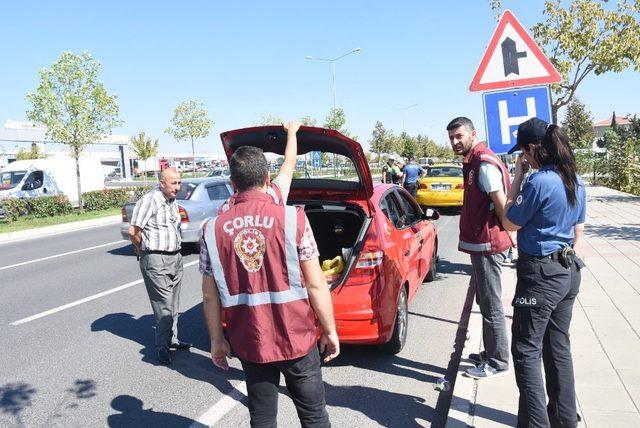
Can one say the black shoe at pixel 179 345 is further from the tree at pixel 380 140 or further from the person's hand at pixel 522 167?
the tree at pixel 380 140

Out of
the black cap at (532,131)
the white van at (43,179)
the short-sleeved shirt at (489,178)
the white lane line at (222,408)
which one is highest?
the white van at (43,179)

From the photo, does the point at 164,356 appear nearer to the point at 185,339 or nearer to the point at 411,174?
the point at 185,339

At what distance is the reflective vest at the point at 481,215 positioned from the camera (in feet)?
12.7

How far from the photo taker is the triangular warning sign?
13.7 feet

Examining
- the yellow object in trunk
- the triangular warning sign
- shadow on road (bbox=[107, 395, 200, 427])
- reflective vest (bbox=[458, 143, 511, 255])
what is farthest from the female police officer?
shadow on road (bbox=[107, 395, 200, 427])

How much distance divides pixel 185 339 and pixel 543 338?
3780 mm

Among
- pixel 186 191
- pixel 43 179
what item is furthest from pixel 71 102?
pixel 186 191

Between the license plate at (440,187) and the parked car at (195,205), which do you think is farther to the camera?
the license plate at (440,187)

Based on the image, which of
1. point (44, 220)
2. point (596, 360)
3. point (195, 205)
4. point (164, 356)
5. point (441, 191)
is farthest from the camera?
point (44, 220)

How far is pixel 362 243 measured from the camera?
4363 mm

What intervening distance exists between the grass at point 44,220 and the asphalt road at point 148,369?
403 inches

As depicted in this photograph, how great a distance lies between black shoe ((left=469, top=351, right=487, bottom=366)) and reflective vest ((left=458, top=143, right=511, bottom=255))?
3.08 ft

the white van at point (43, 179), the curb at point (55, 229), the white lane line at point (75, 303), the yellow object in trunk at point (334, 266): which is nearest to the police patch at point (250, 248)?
the yellow object in trunk at point (334, 266)

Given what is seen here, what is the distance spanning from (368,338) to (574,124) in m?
53.9
